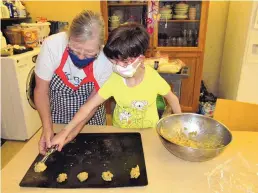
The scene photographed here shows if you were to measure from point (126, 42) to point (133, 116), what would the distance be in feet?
1.33

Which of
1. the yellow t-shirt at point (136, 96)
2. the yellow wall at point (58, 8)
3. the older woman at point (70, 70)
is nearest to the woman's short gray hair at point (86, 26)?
the older woman at point (70, 70)

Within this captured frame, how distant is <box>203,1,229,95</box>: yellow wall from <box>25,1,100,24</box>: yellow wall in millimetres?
1385

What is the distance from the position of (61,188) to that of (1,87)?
169cm

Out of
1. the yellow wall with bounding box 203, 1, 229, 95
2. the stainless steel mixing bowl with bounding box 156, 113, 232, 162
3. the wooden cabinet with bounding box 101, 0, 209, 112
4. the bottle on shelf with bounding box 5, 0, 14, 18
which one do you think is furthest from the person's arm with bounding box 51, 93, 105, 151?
the yellow wall with bounding box 203, 1, 229, 95

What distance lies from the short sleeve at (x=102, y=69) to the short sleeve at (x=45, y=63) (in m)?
0.21

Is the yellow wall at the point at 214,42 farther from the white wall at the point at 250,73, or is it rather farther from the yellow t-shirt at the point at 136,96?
the yellow t-shirt at the point at 136,96

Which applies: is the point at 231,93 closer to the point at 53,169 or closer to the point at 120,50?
the point at 120,50

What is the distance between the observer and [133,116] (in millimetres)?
1205

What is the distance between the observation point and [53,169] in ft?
2.87

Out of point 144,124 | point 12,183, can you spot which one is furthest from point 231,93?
point 12,183

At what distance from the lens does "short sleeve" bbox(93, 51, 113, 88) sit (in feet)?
3.76

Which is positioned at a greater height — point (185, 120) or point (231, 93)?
point (185, 120)

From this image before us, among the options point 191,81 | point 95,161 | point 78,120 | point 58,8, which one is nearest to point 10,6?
point 58,8

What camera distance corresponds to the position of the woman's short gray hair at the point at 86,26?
95 centimetres
